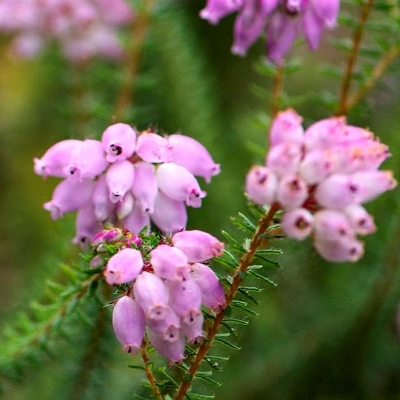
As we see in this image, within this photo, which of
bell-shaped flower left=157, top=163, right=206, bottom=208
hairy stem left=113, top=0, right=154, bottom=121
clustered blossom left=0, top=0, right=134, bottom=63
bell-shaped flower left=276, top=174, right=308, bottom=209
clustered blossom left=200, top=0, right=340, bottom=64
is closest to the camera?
bell-shaped flower left=276, top=174, right=308, bottom=209

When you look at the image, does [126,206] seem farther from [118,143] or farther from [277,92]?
[277,92]

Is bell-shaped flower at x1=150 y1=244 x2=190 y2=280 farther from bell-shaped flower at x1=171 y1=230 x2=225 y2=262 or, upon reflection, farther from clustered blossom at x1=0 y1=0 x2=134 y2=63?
clustered blossom at x1=0 y1=0 x2=134 y2=63

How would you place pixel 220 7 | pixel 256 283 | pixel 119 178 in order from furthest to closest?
pixel 256 283 < pixel 220 7 < pixel 119 178

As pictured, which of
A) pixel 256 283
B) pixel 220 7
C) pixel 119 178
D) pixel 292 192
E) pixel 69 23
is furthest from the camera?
pixel 69 23

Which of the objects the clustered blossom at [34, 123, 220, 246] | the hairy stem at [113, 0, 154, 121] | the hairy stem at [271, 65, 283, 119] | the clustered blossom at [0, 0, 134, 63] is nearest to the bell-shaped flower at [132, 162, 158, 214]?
the clustered blossom at [34, 123, 220, 246]

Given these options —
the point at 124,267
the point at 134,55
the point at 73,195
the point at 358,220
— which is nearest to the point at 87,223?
the point at 73,195

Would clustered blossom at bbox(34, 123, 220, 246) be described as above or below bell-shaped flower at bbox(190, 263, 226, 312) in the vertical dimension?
above
